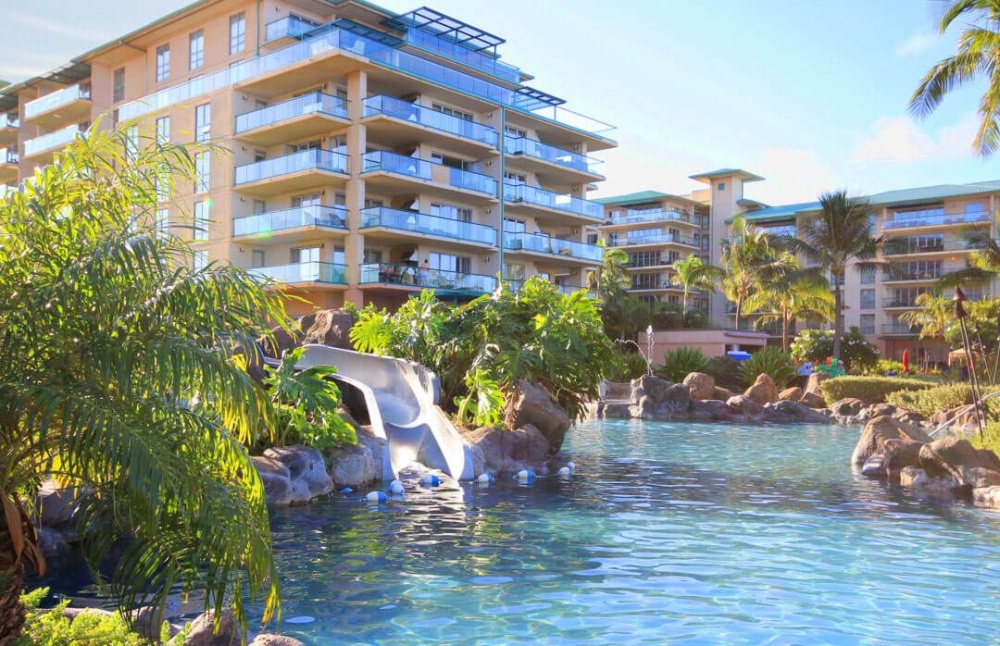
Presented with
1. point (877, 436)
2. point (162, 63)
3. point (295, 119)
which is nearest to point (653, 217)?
point (162, 63)

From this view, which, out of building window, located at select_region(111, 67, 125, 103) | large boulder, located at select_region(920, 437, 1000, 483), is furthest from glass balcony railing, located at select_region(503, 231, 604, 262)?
large boulder, located at select_region(920, 437, 1000, 483)

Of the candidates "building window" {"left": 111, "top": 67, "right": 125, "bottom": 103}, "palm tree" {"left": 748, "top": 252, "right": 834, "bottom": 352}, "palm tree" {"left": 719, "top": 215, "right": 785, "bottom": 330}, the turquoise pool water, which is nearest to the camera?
the turquoise pool water

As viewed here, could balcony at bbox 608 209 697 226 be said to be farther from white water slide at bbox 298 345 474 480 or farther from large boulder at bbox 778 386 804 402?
white water slide at bbox 298 345 474 480

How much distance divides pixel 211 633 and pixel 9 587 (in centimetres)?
119

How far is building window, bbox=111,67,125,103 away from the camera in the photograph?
47312 mm

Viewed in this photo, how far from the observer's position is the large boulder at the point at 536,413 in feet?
57.6

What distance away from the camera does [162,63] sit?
147 ft

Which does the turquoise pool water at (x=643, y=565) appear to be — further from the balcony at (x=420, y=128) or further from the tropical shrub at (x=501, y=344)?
the balcony at (x=420, y=128)

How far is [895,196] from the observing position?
2879 inches

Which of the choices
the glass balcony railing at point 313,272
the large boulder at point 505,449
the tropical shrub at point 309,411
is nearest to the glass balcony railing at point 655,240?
the glass balcony railing at point 313,272

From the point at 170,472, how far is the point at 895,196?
3049 inches

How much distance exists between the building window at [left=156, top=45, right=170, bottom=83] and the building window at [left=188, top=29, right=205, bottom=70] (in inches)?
73.5

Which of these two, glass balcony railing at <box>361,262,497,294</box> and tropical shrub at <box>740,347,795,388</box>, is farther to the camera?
tropical shrub at <box>740,347,795,388</box>

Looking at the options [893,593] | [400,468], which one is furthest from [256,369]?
[893,593]
